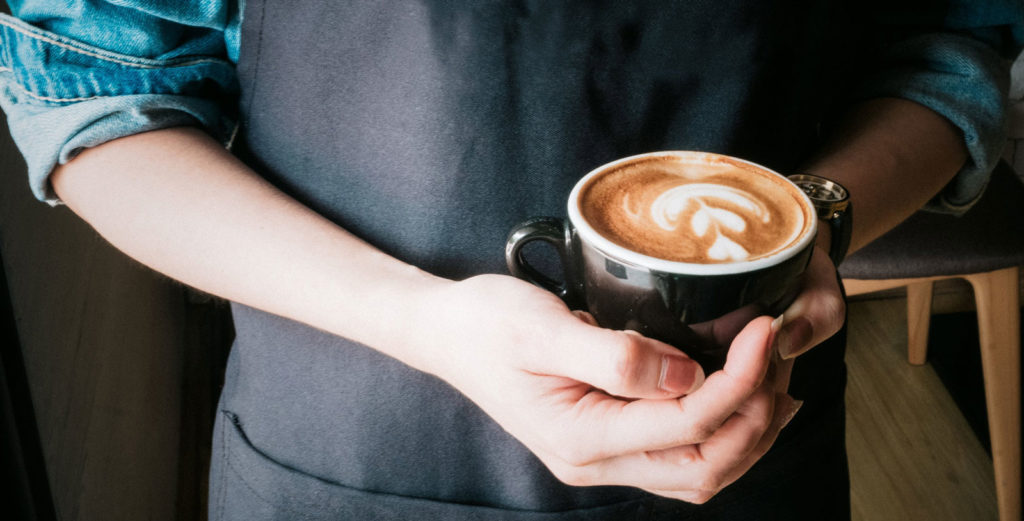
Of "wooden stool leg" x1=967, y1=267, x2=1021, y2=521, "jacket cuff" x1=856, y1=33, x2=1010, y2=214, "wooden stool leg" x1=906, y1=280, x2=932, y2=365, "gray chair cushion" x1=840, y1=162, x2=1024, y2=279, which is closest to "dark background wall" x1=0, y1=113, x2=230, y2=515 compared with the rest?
"jacket cuff" x1=856, y1=33, x2=1010, y2=214

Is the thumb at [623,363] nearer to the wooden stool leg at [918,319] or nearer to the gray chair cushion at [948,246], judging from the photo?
the gray chair cushion at [948,246]

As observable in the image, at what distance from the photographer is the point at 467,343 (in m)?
0.52

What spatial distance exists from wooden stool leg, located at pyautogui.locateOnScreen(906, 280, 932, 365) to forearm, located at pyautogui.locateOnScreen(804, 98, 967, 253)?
1429mm

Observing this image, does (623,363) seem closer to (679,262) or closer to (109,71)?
(679,262)

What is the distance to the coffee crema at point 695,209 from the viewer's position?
504mm

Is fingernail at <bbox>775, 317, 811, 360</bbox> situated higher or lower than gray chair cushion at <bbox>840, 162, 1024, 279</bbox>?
higher

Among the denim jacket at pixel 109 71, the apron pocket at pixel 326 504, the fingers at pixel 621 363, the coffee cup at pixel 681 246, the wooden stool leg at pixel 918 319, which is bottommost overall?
the wooden stool leg at pixel 918 319

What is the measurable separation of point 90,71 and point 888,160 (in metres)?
0.76

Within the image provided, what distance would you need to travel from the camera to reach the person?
1.73ft

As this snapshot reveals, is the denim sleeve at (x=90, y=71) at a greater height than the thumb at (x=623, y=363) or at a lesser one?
greater

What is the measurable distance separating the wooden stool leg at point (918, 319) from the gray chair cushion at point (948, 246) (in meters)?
0.47

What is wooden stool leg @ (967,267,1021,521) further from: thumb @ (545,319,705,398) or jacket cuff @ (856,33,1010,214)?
thumb @ (545,319,705,398)

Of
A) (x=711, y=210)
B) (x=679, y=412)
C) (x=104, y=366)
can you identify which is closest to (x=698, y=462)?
(x=679, y=412)

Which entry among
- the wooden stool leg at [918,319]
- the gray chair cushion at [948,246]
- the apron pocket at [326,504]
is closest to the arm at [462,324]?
the apron pocket at [326,504]
